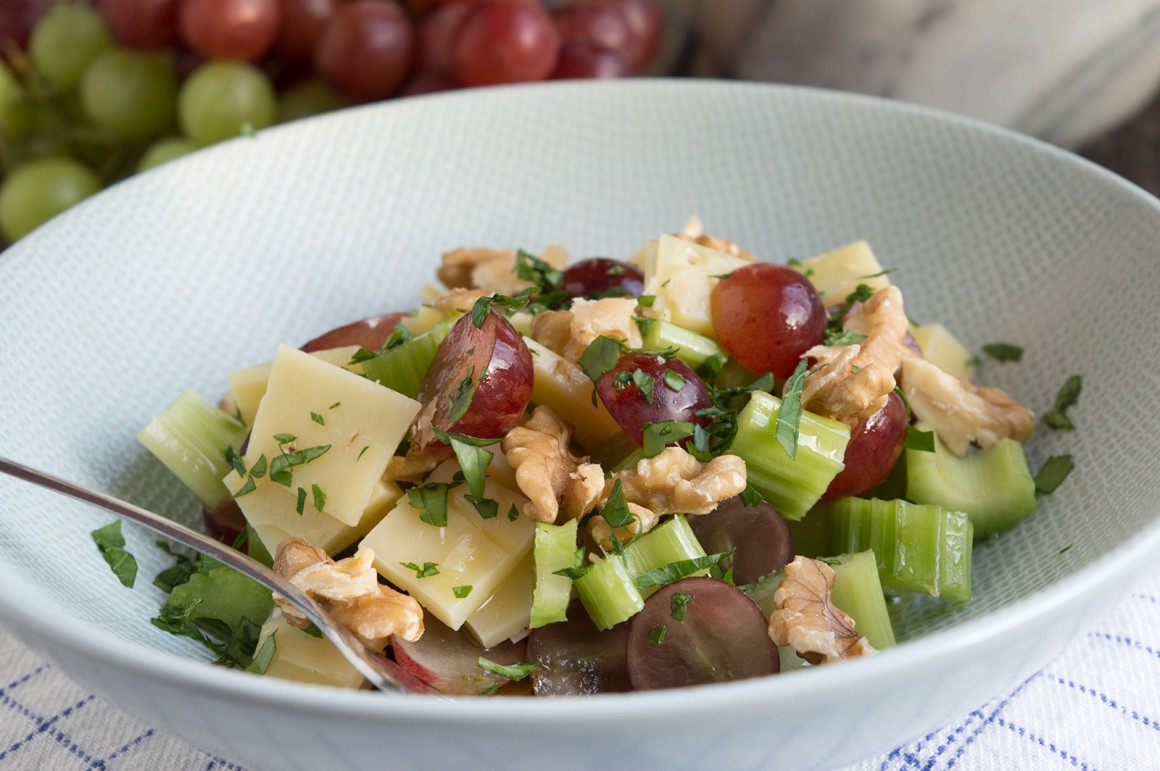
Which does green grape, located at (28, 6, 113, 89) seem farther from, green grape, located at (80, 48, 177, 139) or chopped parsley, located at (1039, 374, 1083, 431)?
chopped parsley, located at (1039, 374, 1083, 431)

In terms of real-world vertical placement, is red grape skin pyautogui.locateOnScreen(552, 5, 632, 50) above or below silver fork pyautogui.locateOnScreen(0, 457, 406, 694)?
above

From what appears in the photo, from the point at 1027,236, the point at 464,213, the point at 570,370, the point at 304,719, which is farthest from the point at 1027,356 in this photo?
the point at 304,719

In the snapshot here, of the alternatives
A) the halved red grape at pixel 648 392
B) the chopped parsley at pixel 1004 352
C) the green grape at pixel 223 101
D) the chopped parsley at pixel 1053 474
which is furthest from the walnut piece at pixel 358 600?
the green grape at pixel 223 101

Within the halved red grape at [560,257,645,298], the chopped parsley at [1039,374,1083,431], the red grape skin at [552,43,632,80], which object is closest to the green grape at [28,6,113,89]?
the red grape skin at [552,43,632,80]

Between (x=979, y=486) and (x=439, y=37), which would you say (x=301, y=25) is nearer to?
(x=439, y=37)

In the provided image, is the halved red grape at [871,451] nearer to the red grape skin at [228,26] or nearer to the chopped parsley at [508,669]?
the chopped parsley at [508,669]

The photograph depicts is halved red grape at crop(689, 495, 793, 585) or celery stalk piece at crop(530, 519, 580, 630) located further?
halved red grape at crop(689, 495, 793, 585)

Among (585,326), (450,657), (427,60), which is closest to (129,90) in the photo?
(427,60)

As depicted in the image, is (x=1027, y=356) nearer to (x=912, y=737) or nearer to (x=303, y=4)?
(x=912, y=737)
